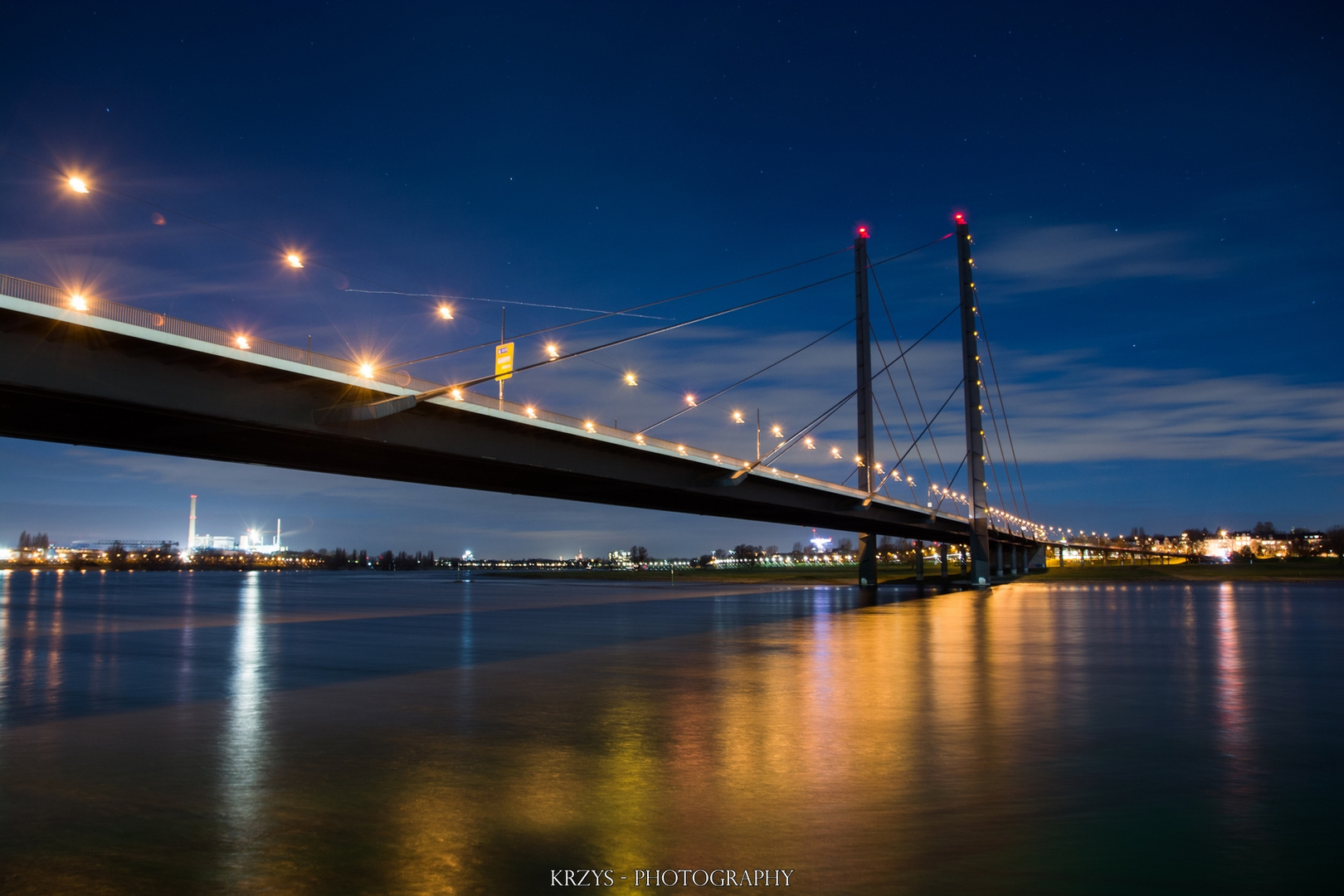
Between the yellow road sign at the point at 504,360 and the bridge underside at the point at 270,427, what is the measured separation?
7752mm

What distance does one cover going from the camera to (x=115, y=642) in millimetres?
28797

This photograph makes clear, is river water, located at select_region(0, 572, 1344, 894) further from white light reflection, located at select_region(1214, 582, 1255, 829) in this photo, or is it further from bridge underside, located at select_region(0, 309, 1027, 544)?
bridge underside, located at select_region(0, 309, 1027, 544)

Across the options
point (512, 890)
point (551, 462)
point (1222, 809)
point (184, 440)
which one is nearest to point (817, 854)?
point (512, 890)

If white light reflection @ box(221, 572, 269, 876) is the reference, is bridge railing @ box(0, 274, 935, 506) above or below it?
above

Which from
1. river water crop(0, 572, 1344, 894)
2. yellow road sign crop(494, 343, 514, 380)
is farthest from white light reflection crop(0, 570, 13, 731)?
yellow road sign crop(494, 343, 514, 380)

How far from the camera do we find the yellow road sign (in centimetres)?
2848

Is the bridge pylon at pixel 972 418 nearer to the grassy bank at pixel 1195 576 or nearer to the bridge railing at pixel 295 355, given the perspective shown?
the grassy bank at pixel 1195 576

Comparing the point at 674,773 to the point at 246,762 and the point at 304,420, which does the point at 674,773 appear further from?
the point at 304,420

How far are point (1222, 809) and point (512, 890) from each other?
6.90m

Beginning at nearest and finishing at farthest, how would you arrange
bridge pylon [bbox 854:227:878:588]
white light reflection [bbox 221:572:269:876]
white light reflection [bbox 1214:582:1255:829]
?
white light reflection [bbox 221:572:269:876], white light reflection [bbox 1214:582:1255:829], bridge pylon [bbox 854:227:878:588]

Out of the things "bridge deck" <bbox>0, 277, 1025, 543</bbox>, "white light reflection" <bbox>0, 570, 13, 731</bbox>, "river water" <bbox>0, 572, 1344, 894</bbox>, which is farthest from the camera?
"bridge deck" <bbox>0, 277, 1025, 543</bbox>

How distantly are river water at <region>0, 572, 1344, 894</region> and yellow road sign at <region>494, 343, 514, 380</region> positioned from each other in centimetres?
959

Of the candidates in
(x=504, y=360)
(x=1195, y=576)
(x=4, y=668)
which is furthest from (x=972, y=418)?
(x=4, y=668)

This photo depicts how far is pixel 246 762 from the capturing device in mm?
10469
